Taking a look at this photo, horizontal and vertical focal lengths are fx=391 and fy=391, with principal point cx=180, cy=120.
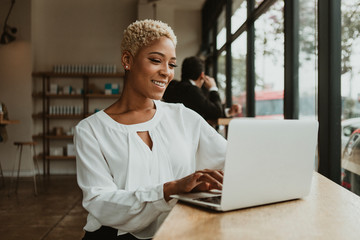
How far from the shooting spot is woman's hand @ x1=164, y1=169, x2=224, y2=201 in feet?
3.29

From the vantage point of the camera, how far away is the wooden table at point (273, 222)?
30.7 inches

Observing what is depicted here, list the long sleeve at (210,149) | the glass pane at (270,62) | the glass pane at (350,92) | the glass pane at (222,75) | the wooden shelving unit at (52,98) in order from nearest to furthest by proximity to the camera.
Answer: the long sleeve at (210,149) < the glass pane at (350,92) < the glass pane at (270,62) < the glass pane at (222,75) < the wooden shelving unit at (52,98)

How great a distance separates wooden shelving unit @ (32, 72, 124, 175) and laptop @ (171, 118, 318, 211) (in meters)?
7.01

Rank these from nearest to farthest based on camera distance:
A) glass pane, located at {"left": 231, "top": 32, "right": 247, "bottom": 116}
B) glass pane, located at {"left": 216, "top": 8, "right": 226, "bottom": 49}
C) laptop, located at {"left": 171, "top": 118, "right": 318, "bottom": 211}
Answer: laptop, located at {"left": 171, "top": 118, "right": 318, "bottom": 211} < glass pane, located at {"left": 231, "top": 32, "right": 247, "bottom": 116} < glass pane, located at {"left": 216, "top": 8, "right": 226, "bottom": 49}

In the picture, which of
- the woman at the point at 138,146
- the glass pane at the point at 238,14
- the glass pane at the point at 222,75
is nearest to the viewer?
the woman at the point at 138,146

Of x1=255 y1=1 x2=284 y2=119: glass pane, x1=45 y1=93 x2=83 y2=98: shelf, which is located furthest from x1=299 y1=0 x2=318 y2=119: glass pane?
x1=45 y1=93 x2=83 y2=98: shelf

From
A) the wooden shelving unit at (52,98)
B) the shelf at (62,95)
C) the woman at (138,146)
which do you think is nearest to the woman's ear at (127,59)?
the woman at (138,146)

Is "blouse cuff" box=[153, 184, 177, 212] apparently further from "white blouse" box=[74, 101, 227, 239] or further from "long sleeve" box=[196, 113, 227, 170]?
"long sleeve" box=[196, 113, 227, 170]

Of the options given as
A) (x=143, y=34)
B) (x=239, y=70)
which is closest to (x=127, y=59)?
(x=143, y=34)

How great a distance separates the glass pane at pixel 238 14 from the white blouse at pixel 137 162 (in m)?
3.49

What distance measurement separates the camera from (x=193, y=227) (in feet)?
2.65

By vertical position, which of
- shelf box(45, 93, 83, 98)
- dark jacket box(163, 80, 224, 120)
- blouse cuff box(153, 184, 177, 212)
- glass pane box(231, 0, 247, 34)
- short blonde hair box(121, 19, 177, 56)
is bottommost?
blouse cuff box(153, 184, 177, 212)

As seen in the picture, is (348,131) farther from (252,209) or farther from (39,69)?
(39,69)

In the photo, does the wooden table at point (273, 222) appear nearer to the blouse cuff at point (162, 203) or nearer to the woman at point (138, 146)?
the blouse cuff at point (162, 203)
